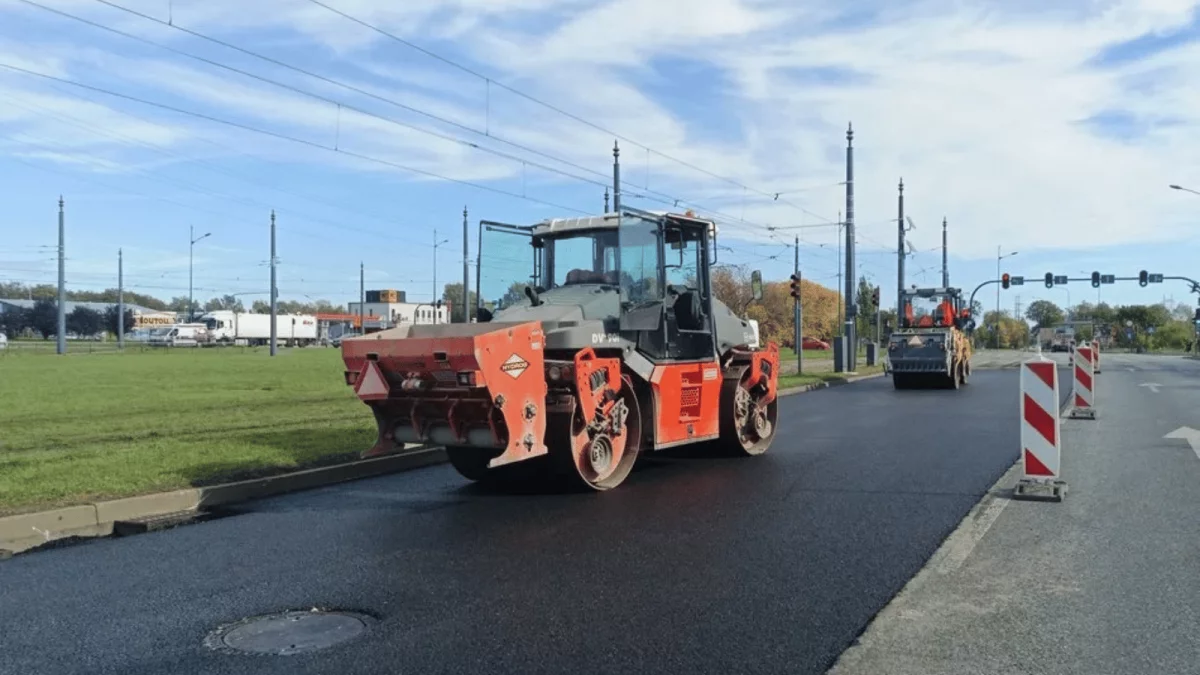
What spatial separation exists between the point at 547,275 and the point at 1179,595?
684cm

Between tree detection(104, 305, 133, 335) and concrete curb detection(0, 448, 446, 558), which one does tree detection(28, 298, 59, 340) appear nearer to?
tree detection(104, 305, 133, 335)

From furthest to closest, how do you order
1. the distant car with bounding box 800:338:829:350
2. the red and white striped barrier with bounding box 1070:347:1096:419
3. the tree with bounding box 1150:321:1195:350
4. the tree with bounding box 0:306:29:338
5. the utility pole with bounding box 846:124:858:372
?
the tree with bounding box 1150:321:1195:350
the tree with bounding box 0:306:29:338
the distant car with bounding box 800:338:829:350
the utility pole with bounding box 846:124:858:372
the red and white striped barrier with bounding box 1070:347:1096:419

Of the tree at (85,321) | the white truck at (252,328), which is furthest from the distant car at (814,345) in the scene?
the tree at (85,321)

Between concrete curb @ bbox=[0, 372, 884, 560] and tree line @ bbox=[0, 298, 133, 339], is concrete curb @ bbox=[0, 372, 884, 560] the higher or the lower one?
the lower one

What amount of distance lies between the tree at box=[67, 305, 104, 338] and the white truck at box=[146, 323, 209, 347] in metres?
29.1

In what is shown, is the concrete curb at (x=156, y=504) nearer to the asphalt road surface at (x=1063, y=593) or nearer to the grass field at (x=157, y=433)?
the grass field at (x=157, y=433)

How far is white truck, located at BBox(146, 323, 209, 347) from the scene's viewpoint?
240ft

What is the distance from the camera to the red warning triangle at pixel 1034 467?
847cm

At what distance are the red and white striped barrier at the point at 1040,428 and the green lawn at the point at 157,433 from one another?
22.8 ft

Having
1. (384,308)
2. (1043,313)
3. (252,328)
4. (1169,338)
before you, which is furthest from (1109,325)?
(252,328)

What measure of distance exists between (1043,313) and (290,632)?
152249 mm

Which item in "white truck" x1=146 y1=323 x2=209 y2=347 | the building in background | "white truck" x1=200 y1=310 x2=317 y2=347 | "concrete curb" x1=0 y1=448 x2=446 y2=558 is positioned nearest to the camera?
"concrete curb" x1=0 y1=448 x2=446 y2=558

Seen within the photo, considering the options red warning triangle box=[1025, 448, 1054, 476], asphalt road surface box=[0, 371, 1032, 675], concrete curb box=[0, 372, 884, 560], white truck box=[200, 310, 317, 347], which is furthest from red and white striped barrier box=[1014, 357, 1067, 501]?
white truck box=[200, 310, 317, 347]

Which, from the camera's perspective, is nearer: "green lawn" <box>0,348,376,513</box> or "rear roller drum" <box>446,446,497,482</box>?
"green lawn" <box>0,348,376,513</box>
